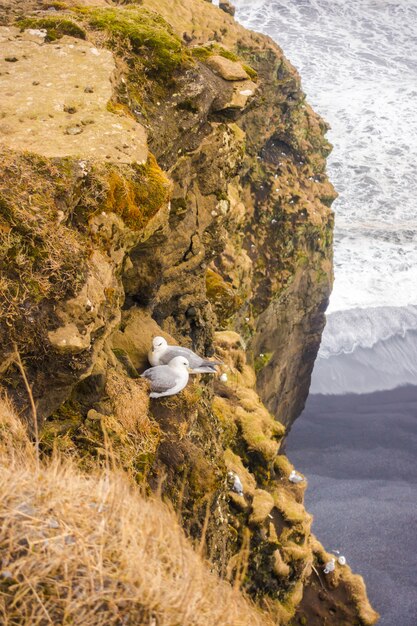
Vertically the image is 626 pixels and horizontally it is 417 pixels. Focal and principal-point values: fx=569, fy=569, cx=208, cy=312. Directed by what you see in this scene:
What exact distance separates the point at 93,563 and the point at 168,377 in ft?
9.67

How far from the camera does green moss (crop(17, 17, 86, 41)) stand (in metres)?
6.23

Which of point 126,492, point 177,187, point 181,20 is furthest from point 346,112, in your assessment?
point 126,492

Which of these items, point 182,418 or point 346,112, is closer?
point 182,418

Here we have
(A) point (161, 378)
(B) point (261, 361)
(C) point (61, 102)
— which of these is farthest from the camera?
(B) point (261, 361)

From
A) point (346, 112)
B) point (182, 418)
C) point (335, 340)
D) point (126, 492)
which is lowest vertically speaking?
point (335, 340)

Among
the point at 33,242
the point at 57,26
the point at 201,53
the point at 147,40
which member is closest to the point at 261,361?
the point at 201,53

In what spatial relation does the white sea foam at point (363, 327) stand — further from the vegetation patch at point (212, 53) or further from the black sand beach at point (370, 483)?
the vegetation patch at point (212, 53)

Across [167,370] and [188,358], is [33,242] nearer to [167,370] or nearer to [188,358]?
[167,370]

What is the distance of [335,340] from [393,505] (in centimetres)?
911

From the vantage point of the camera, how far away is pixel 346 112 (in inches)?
1651

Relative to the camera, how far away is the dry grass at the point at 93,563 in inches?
104

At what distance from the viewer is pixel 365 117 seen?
136 ft

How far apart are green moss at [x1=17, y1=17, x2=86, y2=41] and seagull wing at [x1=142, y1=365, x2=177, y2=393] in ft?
12.3

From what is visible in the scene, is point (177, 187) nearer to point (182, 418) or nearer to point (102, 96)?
point (102, 96)
